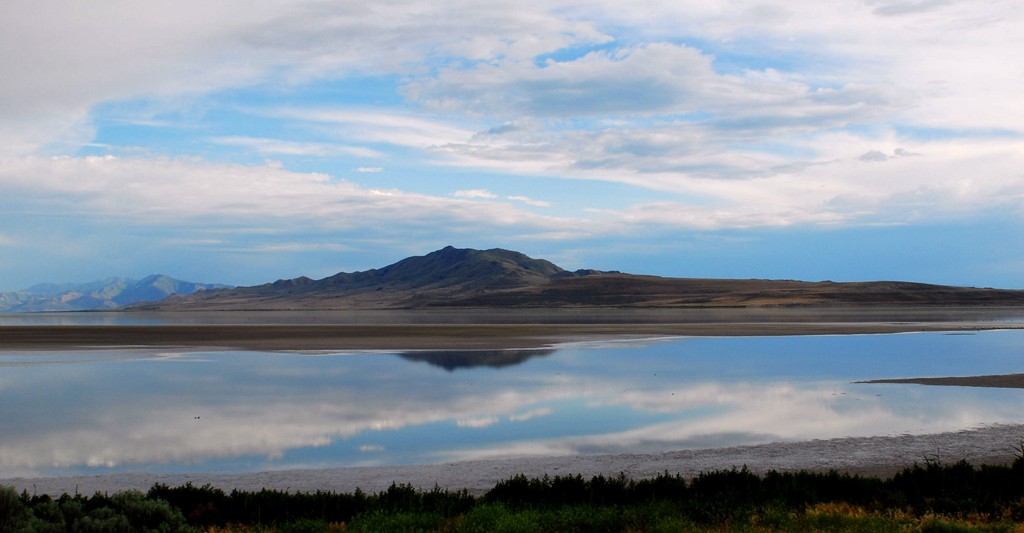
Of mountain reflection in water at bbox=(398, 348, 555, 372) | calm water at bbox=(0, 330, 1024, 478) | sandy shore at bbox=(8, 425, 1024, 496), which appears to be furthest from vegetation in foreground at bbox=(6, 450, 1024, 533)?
mountain reflection in water at bbox=(398, 348, 555, 372)

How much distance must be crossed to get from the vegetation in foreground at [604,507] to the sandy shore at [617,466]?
198cm

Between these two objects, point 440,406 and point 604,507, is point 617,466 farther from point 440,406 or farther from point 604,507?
point 440,406

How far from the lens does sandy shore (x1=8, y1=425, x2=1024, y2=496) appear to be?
43.8ft

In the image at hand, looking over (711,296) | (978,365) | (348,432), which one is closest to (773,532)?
(348,432)

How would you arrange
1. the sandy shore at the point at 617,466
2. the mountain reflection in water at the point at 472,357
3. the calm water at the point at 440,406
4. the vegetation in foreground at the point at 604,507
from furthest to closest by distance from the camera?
1. the mountain reflection in water at the point at 472,357
2. the calm water at the point at 440,406
3. the sandy shore at the point at 617,466
4. the vegetation in foreground at the point at 604,507

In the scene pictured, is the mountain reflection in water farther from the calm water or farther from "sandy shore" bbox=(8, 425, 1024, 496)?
"sandy shore" bbox=(8, 425, 1024, 496)

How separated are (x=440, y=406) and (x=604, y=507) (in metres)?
12.2

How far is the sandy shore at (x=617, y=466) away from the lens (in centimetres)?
1334

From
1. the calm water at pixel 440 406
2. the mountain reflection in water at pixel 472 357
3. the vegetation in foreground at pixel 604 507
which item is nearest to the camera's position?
the vegetation in foreground at pixel 604 507

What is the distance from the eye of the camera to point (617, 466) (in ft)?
47.9

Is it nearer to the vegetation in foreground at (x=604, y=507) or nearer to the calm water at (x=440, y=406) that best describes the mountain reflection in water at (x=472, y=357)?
the calm water at (x=440, y=406)

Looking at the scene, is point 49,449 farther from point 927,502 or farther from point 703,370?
point 703,370

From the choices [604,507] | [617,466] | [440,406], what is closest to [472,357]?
[440,406]

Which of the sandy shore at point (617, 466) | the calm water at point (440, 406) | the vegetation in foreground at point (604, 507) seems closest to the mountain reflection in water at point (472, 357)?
the calm water at point (440, 406)
